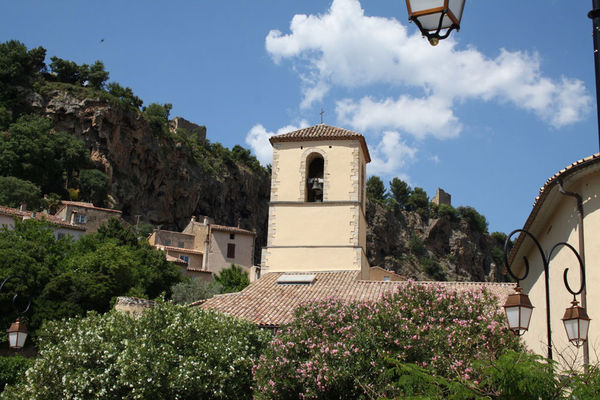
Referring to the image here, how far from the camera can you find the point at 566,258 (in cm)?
1202

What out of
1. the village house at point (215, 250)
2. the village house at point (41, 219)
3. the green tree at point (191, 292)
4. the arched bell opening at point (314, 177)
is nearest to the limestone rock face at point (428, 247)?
the village house at point (215, 250)

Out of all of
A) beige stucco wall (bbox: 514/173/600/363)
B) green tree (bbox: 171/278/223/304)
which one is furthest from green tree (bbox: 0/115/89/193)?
beige stucco wall (bbox: 514/173/600/363)

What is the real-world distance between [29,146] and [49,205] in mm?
7776

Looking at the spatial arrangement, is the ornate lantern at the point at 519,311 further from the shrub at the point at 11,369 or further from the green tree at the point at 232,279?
the green tree at the point at 232,279

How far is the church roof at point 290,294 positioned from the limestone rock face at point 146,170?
47.5m

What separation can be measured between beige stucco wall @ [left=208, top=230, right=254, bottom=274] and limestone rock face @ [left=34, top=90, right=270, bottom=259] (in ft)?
50.8

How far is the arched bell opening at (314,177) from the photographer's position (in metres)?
29.3

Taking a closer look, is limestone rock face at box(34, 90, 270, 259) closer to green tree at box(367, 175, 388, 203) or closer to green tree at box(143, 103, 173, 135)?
green tree at box(143, 103, 173, 135)

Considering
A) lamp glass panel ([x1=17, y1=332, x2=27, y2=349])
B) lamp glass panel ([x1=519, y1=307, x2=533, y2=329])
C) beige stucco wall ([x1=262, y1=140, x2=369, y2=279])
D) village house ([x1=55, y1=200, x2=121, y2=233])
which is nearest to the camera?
lamp glass panel ([x1=519, y1=307, x2=533, y2=329])

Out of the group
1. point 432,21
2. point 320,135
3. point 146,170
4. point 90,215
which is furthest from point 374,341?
point 146,170

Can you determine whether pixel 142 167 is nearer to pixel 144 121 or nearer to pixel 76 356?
pixel 144 121

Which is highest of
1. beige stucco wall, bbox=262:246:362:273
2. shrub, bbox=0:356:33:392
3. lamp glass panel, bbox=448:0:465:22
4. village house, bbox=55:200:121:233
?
village house, bbox=55:200:121:233

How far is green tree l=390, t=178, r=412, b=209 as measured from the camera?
363 ft

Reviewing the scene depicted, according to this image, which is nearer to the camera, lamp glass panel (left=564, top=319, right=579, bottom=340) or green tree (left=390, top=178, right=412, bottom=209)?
lamp glass panel (left=564, top=319, right=579, bottom=340)
